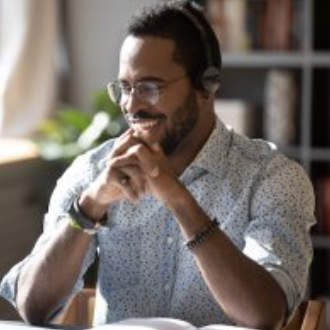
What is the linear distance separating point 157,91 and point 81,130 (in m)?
1.80

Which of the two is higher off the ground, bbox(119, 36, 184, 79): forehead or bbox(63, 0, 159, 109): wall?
bbox(119, 36, 184, 79): forehead

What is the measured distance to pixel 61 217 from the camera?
1.57m

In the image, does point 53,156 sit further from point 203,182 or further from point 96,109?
point 203,182

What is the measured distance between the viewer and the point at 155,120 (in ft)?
4.96

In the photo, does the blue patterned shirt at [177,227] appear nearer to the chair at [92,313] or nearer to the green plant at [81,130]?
the chair at [92,313]

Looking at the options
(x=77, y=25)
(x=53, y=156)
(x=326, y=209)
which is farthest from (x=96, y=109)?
(x=326, y=209)

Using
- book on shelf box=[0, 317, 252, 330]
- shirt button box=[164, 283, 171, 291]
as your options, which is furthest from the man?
book on shelf box=[0, 317, 252, 330]

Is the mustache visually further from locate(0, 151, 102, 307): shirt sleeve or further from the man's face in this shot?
locate(0, 151, 102, 307): shirt sleeve

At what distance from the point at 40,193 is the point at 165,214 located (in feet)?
6.19

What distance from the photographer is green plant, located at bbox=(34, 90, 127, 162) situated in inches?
125

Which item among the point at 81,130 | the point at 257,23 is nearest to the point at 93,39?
the point at 81,130

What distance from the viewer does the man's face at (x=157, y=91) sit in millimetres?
1488

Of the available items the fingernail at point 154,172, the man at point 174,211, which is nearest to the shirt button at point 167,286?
the man at point 174,211

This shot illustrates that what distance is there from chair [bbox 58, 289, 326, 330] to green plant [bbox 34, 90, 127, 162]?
1.59 m
